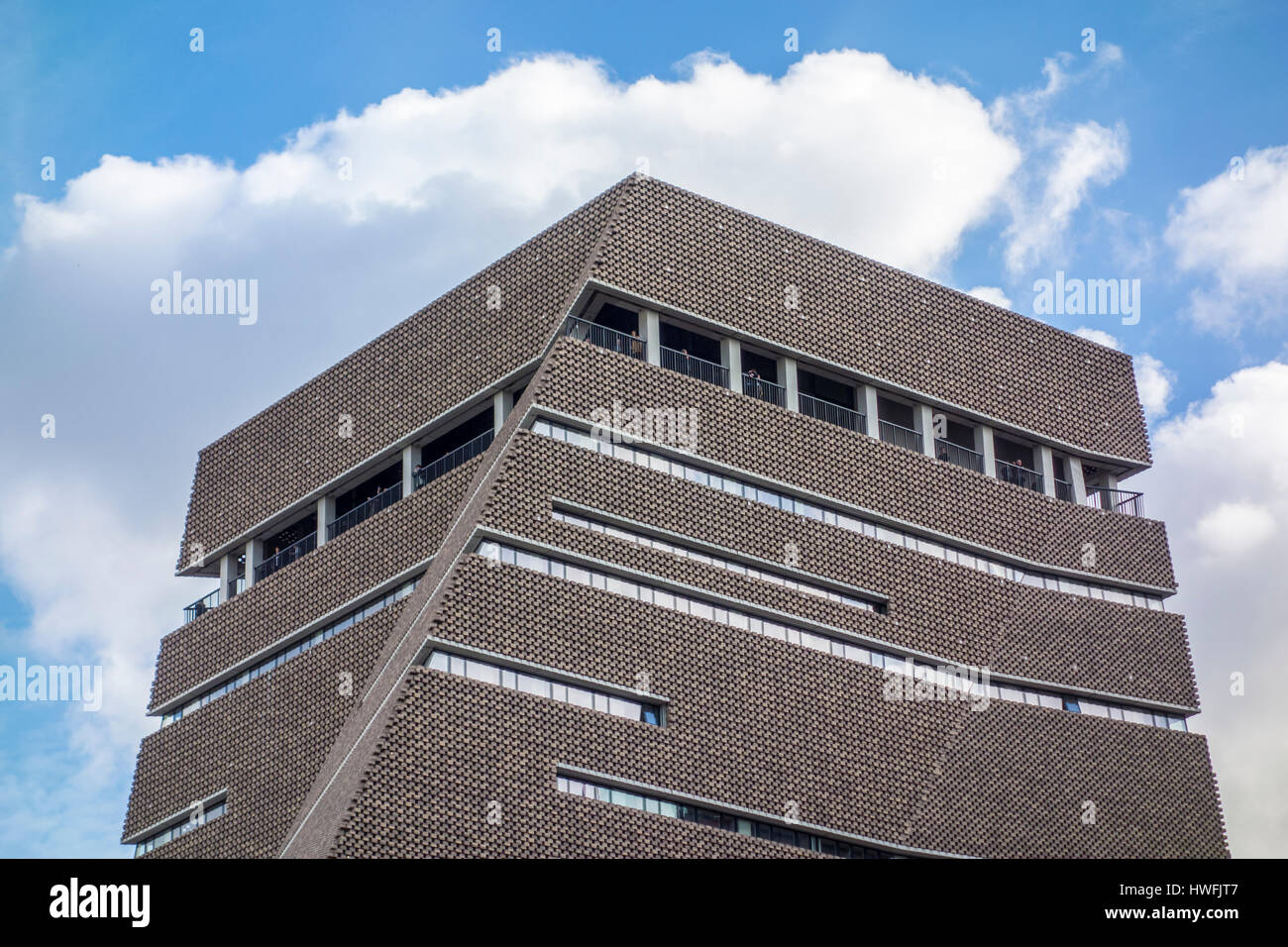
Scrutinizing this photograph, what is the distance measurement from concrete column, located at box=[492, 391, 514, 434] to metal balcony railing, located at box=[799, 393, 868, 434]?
12.4m

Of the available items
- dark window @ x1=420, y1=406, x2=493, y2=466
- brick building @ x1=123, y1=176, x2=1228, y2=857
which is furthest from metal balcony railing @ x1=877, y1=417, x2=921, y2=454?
dark window @ x1=420, y1=406, x2=493, y2=466

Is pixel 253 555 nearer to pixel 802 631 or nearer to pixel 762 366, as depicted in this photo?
pixel 762 366

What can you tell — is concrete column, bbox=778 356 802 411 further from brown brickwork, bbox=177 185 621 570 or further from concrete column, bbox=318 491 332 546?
concrete column, bbox=318 491 332 546

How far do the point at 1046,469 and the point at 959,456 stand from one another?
5.13m

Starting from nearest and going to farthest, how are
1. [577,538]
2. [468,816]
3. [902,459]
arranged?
[468,816]
[577,538]
[902,459]

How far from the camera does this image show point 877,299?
3327 inches

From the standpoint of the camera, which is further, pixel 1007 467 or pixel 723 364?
pixel 1007 467

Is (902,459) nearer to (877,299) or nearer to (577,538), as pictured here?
(877,299)

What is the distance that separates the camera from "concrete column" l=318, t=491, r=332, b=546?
86.9 metres

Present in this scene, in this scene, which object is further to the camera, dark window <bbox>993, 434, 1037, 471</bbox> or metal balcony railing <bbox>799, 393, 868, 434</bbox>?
dark window <bbox>993, 434, 1037, 471</bbox>
